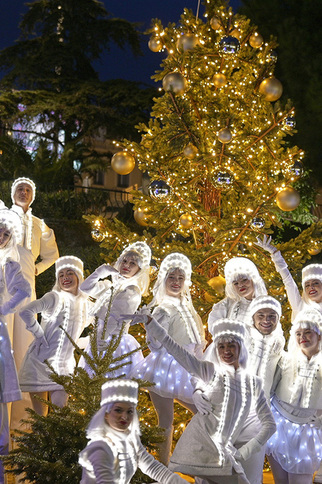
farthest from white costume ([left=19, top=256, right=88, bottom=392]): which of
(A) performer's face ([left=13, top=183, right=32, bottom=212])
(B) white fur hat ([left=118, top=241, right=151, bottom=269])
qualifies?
(A) performer's face ([left=13, top=183, right=32, bottom=212])

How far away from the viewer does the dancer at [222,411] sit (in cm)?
531

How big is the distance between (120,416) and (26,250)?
3.63 meters

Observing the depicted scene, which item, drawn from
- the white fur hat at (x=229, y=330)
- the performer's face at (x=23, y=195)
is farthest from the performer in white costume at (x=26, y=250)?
the white fur hat at (x=229, y=330)

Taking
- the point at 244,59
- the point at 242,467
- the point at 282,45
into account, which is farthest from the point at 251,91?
the point at 282,45

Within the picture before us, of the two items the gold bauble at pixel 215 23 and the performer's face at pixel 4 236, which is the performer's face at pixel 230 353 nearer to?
the performer's face at pixel 4 236

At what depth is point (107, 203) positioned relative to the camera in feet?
45.1

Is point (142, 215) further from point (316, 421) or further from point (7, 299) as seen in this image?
point (316, 421)

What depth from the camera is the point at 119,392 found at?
466 centimetres

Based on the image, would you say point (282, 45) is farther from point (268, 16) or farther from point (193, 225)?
point (193, 225)

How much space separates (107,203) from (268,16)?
7.33 metres

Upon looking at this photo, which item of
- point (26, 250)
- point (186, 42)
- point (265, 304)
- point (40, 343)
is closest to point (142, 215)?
point (26, 250)

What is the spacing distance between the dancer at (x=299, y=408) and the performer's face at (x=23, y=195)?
319cm

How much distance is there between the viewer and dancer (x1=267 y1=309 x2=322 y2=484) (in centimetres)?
602

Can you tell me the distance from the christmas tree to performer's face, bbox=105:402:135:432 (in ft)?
11.0
